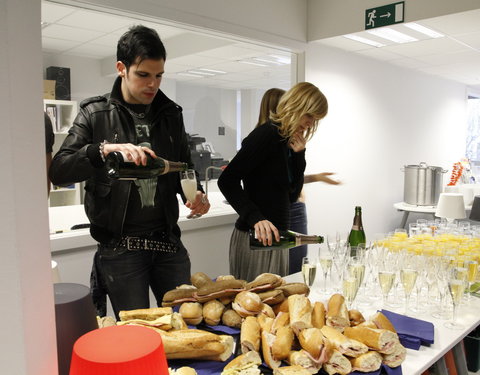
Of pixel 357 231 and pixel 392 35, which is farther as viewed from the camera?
pixel 392 35

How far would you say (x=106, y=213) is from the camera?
5.31ft

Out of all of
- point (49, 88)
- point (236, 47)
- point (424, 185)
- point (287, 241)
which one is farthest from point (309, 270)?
point (49, 88)

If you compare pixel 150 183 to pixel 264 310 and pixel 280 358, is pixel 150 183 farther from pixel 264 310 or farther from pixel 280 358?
pixel 280 358

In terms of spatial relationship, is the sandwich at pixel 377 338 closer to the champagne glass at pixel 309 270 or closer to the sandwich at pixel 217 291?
the sandwich at pixel 217 291

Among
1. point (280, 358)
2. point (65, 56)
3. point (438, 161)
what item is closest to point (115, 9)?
point (280, 358)

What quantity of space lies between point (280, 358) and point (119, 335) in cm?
40

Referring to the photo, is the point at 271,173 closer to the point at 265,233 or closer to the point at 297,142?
the point at 297,142

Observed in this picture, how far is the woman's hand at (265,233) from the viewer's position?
5.75ft

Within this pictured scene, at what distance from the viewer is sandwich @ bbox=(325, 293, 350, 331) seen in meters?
1.13

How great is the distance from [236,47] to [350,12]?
162 centimetres

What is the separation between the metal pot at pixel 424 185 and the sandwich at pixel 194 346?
12.5 feet

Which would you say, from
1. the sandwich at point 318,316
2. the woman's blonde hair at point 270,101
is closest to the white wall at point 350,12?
the woman's blonde hair at point 270,101

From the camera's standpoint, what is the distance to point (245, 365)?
988 mm

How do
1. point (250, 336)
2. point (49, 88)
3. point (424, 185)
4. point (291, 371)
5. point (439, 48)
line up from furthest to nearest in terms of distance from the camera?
point (49, 88) → point (424, 185) → point (439, 48) → point (250, 336) → point (291, 371)
